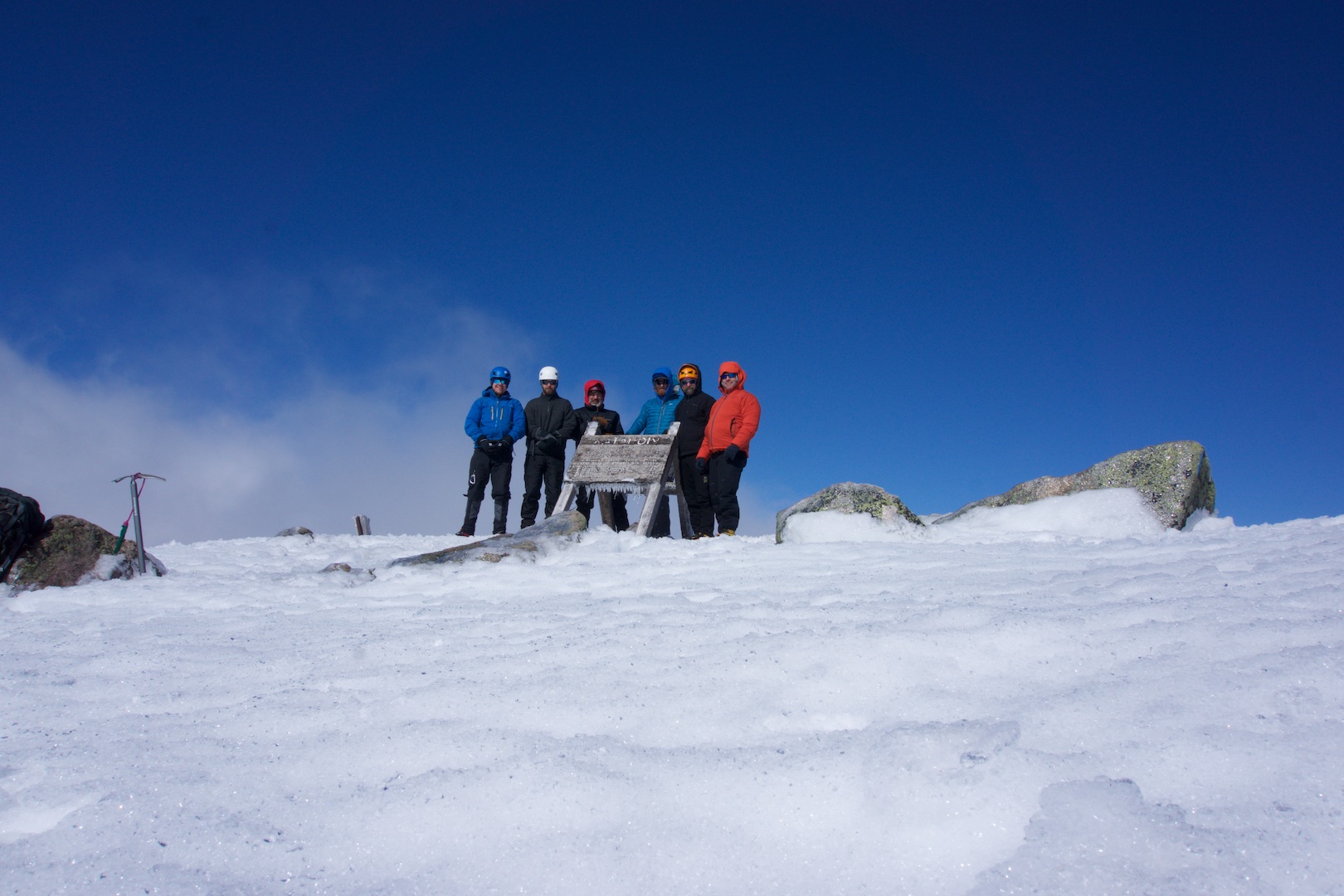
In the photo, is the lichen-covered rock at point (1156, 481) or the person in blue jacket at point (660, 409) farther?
the person in blue jacket at point (660, 409)

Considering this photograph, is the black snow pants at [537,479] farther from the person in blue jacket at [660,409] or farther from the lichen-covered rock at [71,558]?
the lichen-covered rock at [71,558]

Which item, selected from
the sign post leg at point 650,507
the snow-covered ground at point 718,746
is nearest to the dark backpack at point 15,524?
the snow-covered ground at point 718,746

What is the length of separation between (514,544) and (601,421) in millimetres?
3644

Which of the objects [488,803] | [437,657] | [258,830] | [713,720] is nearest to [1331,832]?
[713,720]

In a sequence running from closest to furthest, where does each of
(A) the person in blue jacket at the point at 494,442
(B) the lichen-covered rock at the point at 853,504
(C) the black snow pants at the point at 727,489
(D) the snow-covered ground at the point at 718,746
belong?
(D) the snow-covered ground at the point at 718,746 < (B) the lichen-covered rock at the point at 853,504 < (C) the black snow pants at the point at 727,489 < (A) the person in blue jacket at the point at 494,442

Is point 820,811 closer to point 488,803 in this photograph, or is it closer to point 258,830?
point 488,803

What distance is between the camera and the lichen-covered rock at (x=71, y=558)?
4703 mm

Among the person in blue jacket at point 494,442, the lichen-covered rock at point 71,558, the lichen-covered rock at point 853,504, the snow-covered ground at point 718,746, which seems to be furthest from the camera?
the person in blue jacket at point 494,442

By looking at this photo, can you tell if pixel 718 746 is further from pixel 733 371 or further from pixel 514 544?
pixel 733 371

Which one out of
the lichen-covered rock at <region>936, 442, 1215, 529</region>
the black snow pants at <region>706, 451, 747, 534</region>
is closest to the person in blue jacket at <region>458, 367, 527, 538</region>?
the black snow pants at <region>706, 451, 747, 534</region>

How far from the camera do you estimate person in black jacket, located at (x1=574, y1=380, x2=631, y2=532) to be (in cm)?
905

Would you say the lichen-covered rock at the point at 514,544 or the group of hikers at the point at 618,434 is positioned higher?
the group of hikers at the point at 618,434

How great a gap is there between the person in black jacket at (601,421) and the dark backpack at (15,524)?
4878 millimetres

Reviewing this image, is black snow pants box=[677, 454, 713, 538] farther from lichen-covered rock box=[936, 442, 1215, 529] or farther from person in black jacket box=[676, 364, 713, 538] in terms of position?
lichen-covered rock box=[936, 442, 1215, 529]
